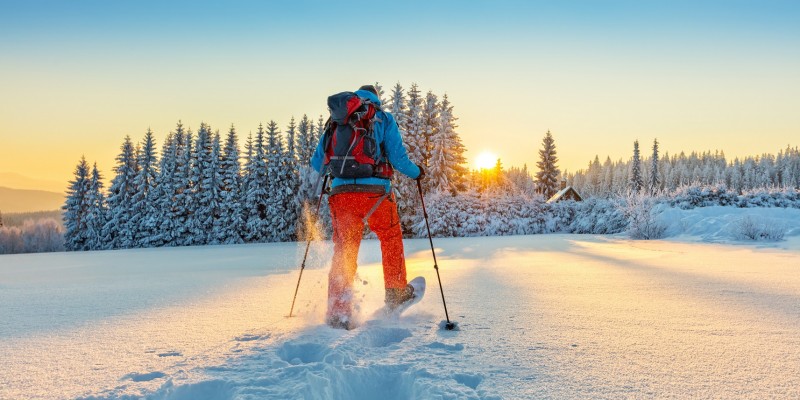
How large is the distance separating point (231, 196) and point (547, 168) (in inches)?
1391

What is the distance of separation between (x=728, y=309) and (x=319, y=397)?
3555 millimetres

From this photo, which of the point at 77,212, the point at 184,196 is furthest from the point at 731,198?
the point at 77,212

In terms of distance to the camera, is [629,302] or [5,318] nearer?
[5,318]

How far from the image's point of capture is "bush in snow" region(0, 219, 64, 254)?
130ft

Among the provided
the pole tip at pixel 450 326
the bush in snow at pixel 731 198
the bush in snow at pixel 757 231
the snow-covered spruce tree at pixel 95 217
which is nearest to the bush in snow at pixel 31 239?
the snow-covered spruce tree at pixel 95 217

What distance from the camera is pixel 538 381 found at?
2.17 m

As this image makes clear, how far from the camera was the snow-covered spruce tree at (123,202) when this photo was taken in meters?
36.7

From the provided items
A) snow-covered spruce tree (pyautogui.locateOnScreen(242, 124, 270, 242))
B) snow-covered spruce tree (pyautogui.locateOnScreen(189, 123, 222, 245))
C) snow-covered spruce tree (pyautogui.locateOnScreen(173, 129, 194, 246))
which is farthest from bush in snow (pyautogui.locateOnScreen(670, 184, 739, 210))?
snow-covered spruce tree (pyautogui.locateOnScreen(173, 129, 194, 246))

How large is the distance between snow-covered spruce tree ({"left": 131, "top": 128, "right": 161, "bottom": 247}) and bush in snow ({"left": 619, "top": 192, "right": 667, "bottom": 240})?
33.7 meters

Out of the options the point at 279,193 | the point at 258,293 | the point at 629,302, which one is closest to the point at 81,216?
the point at 279,193

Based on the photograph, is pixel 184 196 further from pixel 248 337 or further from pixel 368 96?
pixel 248 337

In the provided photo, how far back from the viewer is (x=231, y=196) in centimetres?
3569

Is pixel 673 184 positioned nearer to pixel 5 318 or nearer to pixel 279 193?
pixel 279 193

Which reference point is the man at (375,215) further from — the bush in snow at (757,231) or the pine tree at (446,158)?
the pine tree at (446,158)
